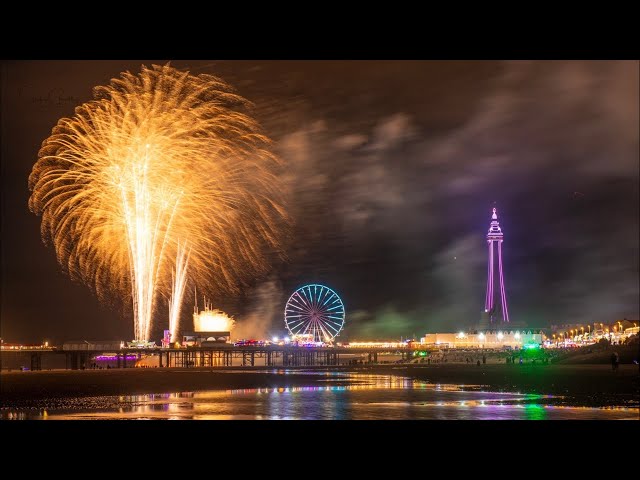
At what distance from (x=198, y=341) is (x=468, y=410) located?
137m

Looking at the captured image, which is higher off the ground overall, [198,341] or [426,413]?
[198,341]
